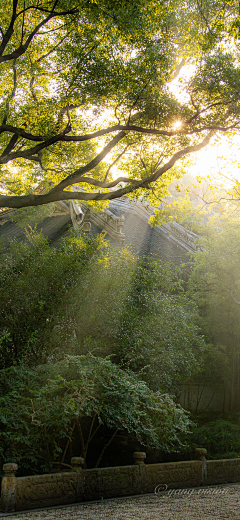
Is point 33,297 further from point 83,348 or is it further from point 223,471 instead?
point 223,471

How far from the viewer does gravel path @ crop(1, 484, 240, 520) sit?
200 inches

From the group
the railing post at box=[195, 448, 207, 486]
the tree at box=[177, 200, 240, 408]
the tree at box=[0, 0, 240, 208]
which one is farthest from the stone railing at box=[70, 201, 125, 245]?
the railing post at box=[195, 448, 207, 486]

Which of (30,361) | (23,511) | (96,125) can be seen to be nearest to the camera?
(23,511)

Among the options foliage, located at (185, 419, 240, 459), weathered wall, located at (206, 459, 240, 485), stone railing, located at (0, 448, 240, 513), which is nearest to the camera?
stone railing, located at (0, 448, 240, 513)

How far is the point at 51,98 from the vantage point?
7.76 meters

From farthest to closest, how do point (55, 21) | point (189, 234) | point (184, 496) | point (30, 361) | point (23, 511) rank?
point (189, 234) → point (55, 21) → point (30, 361) → point (184, 496) → point (23, 511)

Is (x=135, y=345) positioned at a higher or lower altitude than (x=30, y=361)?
higher

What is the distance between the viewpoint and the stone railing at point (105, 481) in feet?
17.1

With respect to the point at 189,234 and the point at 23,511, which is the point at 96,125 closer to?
the point at 23,511

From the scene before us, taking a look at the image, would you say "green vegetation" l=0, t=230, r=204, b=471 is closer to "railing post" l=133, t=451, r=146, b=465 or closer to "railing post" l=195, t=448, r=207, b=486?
"railing post" l=133, t=451, r=146, b=465

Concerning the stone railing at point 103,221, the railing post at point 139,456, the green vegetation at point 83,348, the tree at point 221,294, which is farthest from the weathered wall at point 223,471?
the stone railing at point 103,221

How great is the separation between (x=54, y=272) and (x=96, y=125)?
11.8 feet

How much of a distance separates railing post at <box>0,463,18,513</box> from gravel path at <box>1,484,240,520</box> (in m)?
0.16

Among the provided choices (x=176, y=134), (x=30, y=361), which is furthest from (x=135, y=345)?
(x=176, y=134)
